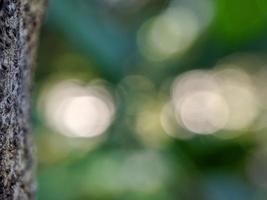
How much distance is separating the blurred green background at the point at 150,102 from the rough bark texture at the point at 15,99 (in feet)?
4.00

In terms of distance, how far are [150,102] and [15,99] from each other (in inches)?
71.8

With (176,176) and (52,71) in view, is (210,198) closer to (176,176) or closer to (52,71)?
(176,176)

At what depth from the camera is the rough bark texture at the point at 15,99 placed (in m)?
0.29

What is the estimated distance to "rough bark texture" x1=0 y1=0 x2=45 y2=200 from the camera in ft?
0.94

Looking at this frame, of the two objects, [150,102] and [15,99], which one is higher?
[150,102]

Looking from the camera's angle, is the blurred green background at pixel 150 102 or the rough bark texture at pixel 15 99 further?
the blurred green background at pixel 150 102

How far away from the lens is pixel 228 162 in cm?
207

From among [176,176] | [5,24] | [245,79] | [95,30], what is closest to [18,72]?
[5,24]

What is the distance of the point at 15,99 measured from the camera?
0.31m

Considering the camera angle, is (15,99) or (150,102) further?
(150,102)

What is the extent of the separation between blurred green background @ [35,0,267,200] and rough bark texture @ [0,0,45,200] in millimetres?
1220

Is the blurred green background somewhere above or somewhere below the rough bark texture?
above

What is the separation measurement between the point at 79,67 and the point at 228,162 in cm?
64

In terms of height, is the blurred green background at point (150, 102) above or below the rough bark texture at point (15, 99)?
above
